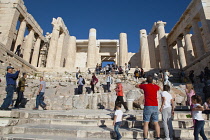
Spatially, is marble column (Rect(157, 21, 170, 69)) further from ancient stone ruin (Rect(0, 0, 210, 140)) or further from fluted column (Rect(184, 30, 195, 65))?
fluted column (Rect(184, 30, 195, 65))

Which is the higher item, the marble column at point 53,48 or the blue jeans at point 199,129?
the marble column at point 53,48

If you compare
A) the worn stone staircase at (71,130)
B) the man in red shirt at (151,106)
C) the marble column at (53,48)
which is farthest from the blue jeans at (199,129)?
the marble column at (53,48)

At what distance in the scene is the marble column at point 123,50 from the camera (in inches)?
932

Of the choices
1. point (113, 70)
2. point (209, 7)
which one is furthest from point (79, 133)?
point (209, 7)

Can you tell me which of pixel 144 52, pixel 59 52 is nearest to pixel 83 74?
pixel 59 52

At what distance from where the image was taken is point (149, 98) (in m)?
3.55

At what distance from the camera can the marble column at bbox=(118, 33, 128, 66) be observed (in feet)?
77.7

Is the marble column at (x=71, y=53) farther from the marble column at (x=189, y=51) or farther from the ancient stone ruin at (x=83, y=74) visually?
the marble column at (x=189, y=51)

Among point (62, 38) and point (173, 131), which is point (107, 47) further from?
point (173, 131)

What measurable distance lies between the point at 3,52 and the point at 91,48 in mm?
13504

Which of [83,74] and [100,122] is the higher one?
[83,74]

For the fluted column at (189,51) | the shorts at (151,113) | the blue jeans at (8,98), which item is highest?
the fluted column at (189,51)

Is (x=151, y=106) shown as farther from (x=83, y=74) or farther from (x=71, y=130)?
(x=83, y=74)

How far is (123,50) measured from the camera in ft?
78.7
